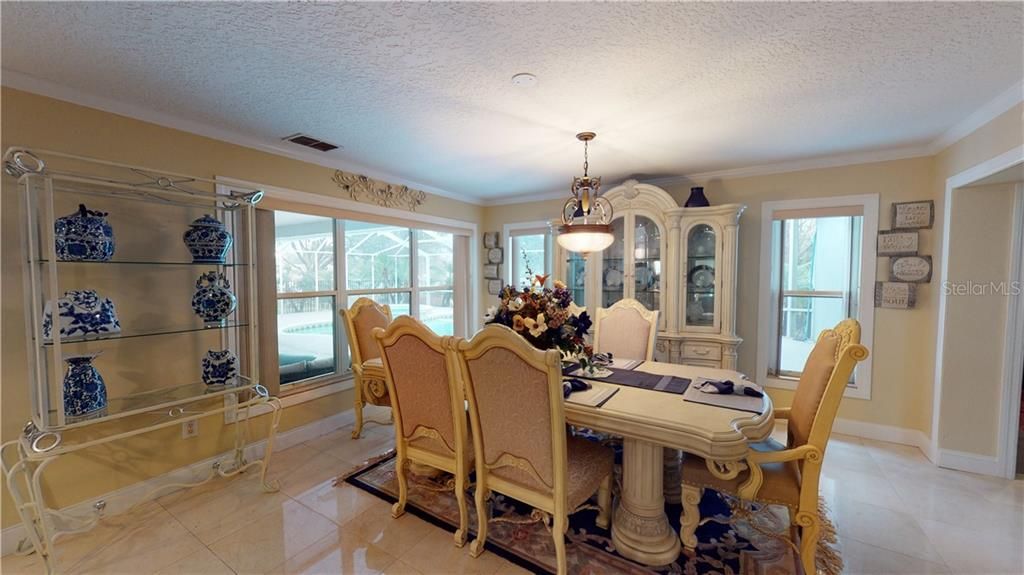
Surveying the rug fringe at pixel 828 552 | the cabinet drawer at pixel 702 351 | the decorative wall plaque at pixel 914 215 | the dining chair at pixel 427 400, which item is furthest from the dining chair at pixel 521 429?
the decorative wall plaque at pixel 914 215

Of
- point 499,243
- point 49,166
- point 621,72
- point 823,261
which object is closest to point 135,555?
point 49,166

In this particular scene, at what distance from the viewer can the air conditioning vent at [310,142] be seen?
8.76 ft

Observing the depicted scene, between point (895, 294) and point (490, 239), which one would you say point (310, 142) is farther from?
point (895, 294)

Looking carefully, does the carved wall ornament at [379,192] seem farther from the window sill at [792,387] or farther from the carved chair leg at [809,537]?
the window sill at [792,387]

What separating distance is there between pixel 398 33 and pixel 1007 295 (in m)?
3.89

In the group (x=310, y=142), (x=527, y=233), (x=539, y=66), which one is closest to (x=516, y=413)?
(x=539, y=66)

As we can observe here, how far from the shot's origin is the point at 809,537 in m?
1.59

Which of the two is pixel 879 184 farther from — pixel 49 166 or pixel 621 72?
pixel 49 166

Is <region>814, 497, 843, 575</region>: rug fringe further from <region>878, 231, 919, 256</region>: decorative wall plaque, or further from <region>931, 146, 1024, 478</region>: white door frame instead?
<region>878, 231, 919, 256</region>: decorative wall plaque

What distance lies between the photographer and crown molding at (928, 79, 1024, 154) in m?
1.97

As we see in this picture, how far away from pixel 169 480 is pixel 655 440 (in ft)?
9.45

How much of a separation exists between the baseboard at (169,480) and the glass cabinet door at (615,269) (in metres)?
2.79

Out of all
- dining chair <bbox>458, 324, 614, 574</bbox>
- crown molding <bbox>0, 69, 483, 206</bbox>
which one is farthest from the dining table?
crown molding <bbox>0, 69, 483, 206</bbox>

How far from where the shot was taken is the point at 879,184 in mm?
3016
